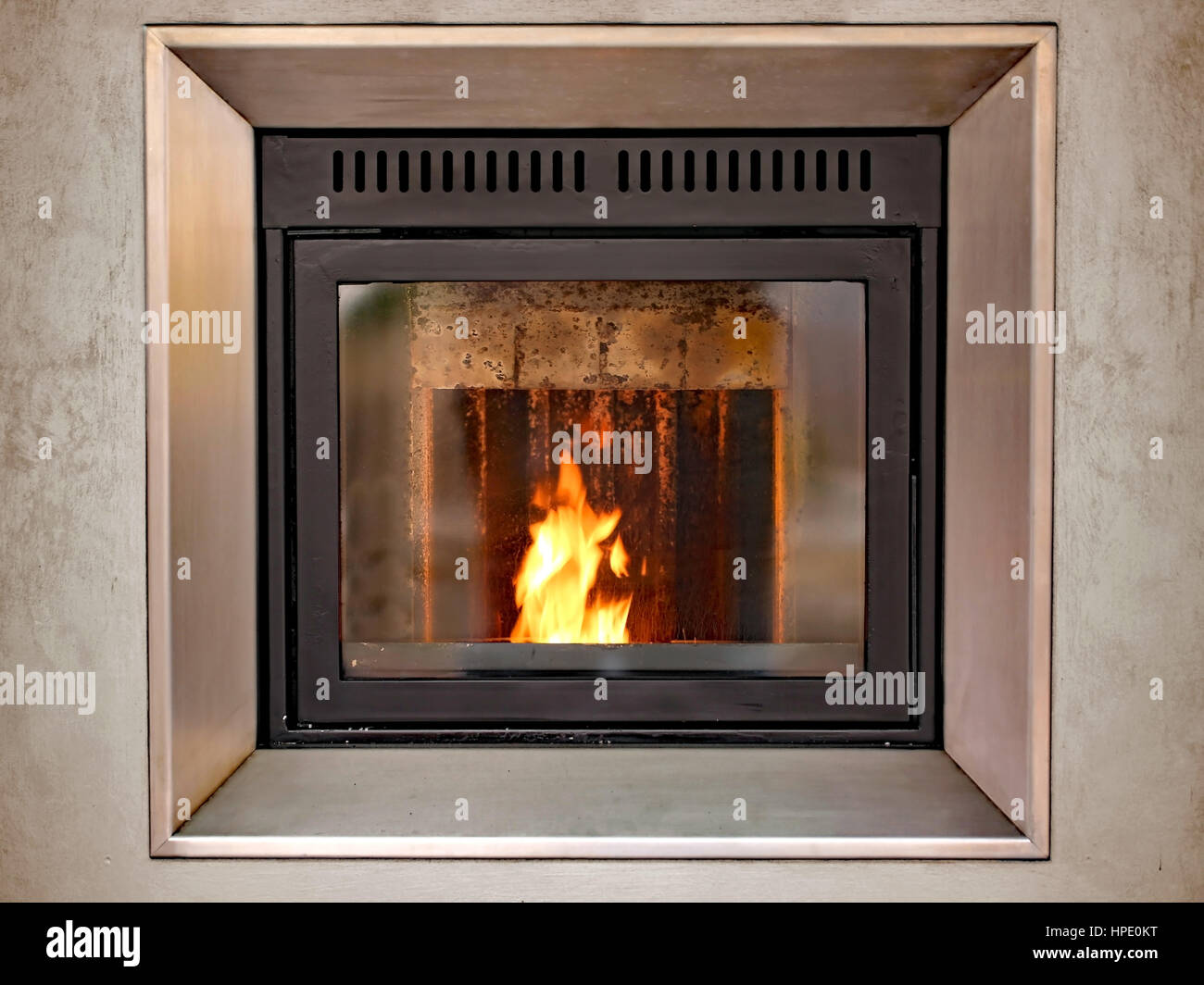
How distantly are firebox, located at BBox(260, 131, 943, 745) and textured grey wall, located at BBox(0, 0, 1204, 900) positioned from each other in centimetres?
23

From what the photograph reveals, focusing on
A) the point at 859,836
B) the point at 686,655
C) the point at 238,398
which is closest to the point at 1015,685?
the point at 859,836

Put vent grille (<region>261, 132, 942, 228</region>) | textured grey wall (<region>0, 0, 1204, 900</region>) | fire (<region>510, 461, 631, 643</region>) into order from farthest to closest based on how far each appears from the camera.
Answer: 1. fire (<region>510, 461, 631, 643</region>)
2. vent grille (<region>261, 132, 942, 228</region>)
3. textured grey wall (<region>0, 0, 1204, 900</region>)

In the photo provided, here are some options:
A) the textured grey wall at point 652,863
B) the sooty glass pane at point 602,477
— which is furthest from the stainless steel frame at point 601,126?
the sooty glass pane at point 602,477

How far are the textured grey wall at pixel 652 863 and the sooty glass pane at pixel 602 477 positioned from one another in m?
0.30

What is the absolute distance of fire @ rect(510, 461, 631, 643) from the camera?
1219mm

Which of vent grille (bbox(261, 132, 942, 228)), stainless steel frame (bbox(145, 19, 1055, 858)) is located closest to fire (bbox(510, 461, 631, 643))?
stainless steel frame (bbox(145, 19, 1055, 858))

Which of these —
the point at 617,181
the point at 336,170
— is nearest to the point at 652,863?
the point at 617,181

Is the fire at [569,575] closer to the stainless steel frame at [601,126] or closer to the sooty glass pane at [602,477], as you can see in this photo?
the sooty glass pane at [602,477]

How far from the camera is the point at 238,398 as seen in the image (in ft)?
3.55

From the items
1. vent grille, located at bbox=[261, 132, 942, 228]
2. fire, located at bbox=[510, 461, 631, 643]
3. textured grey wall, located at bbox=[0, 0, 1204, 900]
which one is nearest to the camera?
textured grey wall, located at bbox=[0, 0, 1204, 900]

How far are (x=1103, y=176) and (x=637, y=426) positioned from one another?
618 mm

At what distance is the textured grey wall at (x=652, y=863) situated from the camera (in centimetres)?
90

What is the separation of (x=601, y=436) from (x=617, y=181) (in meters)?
0.34

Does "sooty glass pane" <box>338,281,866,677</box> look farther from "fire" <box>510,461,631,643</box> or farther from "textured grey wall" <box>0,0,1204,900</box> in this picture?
"textured grey wall" <box>0,0,1204,900</box>
